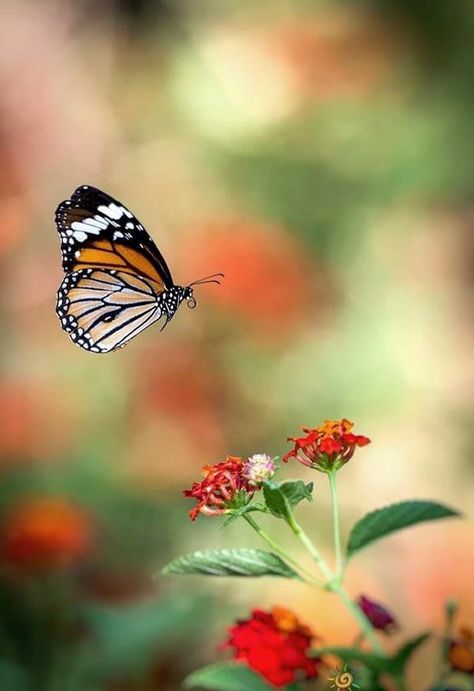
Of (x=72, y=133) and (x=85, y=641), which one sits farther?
(x=72, y=133)

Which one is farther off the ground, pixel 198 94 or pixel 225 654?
pixel 198 94

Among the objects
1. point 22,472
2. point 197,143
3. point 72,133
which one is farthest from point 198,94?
point 22,472

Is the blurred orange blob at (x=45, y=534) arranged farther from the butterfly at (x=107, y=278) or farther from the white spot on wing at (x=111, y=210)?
the white spot on wing at (x=111, y=210)

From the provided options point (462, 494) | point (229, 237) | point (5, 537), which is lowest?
point (462, 494)

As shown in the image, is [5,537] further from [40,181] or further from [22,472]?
[40,181]

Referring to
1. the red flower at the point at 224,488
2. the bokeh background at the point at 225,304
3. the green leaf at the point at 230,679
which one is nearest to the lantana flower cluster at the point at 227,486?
the red flower at the point at 224,488
